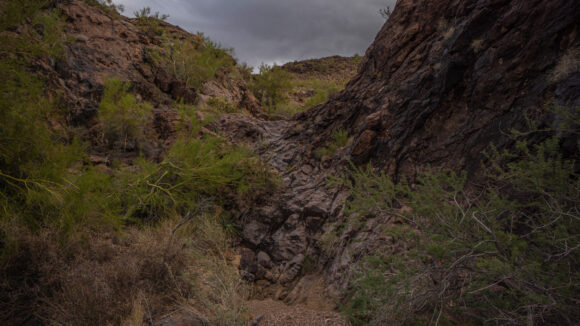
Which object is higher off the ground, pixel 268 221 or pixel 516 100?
pixel 516 100

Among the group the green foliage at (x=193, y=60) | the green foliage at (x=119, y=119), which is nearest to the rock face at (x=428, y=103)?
the green foliage at (x=119, y=119)

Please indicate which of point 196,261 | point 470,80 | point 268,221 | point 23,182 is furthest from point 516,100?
point 23,182

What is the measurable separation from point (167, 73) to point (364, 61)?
727cm

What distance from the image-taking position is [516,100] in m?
2.84

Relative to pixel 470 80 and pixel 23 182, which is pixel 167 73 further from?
pixel 470 80

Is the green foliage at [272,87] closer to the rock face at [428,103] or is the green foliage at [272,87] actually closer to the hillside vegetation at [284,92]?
the hillside vegetation at [284,92]

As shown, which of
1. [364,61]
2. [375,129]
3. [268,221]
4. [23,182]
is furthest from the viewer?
[364,61]

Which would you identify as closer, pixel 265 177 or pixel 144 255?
pixel 144 255

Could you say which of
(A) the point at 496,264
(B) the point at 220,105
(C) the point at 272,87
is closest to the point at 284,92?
(C) the point at 272,87

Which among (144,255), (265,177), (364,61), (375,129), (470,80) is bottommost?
(144,255)

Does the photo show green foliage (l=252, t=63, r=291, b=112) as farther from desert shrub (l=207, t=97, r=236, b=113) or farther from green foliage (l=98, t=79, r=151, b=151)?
green foliage (l=98, t=79, r=151, b=151)

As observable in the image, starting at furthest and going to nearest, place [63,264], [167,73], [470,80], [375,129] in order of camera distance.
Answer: [167,73] → [375,129] → [470,80] → [63,264]

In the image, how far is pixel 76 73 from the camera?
6.53 m

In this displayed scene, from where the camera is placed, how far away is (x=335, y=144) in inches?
238
